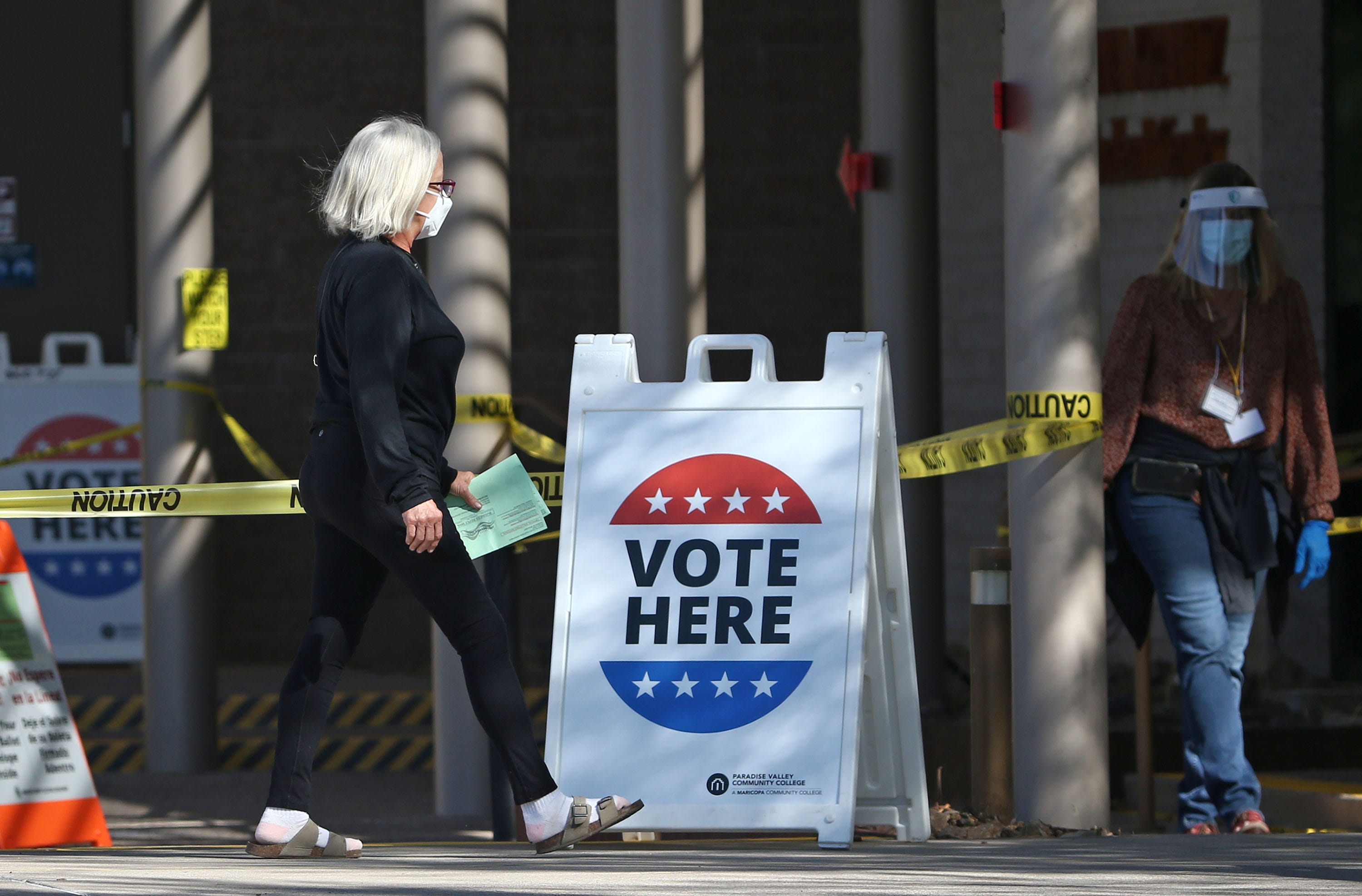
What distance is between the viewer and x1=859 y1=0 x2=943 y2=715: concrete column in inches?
325

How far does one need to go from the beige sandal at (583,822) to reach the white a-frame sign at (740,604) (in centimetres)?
15

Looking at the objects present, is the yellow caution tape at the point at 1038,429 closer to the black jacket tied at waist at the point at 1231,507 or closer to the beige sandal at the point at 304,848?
the black jacket tied at waist at the point at 1231,507

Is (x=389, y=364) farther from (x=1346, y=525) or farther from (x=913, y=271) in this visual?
(x=913, y=271)

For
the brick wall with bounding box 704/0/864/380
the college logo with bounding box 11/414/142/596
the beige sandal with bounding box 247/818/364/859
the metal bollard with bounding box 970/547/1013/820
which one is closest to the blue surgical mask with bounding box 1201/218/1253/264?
the metal bollard with bounding box 970/547/1013/820

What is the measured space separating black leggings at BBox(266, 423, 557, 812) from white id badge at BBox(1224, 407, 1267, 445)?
245 centimetres

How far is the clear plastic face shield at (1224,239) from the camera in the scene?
572 cm

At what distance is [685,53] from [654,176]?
1.93ft

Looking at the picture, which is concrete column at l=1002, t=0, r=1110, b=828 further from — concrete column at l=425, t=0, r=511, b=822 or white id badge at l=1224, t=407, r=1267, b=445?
concrete column at l=425, t=0, r=511, b=822

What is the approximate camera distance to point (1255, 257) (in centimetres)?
575

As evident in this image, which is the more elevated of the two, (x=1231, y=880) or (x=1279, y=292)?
(x=1279, y=292)

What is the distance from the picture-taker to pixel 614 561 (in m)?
4.84

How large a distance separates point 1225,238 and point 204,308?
412 centimetres

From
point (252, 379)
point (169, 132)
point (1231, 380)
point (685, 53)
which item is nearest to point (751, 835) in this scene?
point (1231, 380)

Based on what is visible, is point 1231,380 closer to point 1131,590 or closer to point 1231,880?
point 1131,590
